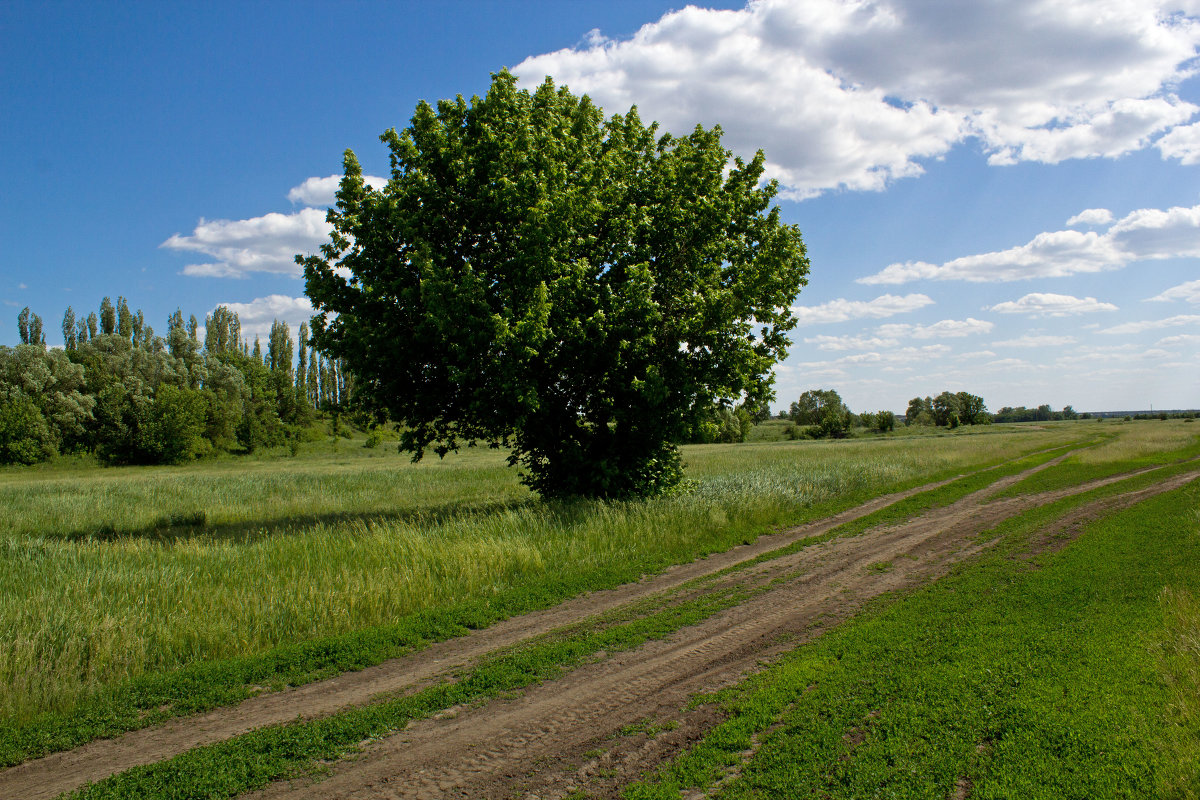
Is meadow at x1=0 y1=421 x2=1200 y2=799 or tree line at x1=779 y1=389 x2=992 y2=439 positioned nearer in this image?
meadow at x1=0 y1=421 x2=1200 y2=799

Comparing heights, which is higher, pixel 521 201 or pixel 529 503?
pixel 521 201

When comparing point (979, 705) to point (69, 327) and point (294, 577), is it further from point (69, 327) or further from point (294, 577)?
point (69, 327)

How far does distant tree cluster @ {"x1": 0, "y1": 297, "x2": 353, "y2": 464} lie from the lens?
66438 millimetres

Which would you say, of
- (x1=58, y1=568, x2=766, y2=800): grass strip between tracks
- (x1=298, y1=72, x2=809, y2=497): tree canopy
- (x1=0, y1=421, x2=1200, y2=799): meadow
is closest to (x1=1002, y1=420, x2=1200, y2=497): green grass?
(x1=0, y1=421, x2=1200, y2=799): meadow

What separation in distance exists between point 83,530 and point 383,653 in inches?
750

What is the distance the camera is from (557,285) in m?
15.8

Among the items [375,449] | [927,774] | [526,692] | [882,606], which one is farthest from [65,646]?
[375,449]

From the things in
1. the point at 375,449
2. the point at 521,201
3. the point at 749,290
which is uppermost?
the point at 521,201

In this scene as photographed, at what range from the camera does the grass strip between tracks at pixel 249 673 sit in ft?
18.6

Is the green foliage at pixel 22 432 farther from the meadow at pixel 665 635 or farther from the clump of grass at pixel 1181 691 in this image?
the clump of grass at pixel 1181 691

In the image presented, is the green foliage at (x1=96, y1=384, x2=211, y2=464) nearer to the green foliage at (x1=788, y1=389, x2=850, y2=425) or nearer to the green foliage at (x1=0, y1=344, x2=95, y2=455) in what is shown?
the green foliage at (x1=0, y1=344, x2=95, y2=455)

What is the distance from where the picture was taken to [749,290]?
672 inches

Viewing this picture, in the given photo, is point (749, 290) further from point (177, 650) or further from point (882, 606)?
point (177, 650)

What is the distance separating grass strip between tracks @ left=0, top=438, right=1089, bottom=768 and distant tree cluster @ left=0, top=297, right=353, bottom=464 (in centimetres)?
7182
